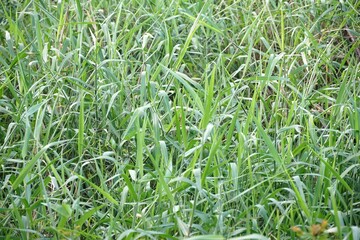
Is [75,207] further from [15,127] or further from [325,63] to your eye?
[325,63]

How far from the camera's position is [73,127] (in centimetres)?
310

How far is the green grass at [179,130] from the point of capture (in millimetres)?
2471

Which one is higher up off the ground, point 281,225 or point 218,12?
point 218,12

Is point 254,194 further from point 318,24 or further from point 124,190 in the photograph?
point 318,24

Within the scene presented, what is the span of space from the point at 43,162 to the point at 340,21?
1.75 m

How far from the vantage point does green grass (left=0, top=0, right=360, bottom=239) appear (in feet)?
8.11

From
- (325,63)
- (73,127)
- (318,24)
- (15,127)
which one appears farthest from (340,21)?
(15,127)

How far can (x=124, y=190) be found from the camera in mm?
2486

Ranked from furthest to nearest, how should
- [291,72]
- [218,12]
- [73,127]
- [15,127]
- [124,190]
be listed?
[218,12] < [291,72] < [73,127] < [15,127] < [124,190]

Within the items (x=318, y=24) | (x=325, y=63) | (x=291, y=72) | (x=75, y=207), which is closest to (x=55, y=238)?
(x=75, y=207)

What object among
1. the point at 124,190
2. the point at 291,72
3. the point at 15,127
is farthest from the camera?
the point at 291,72

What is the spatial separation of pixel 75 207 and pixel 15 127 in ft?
1.68

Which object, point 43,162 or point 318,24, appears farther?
point 318,24

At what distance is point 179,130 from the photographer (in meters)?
2.76
